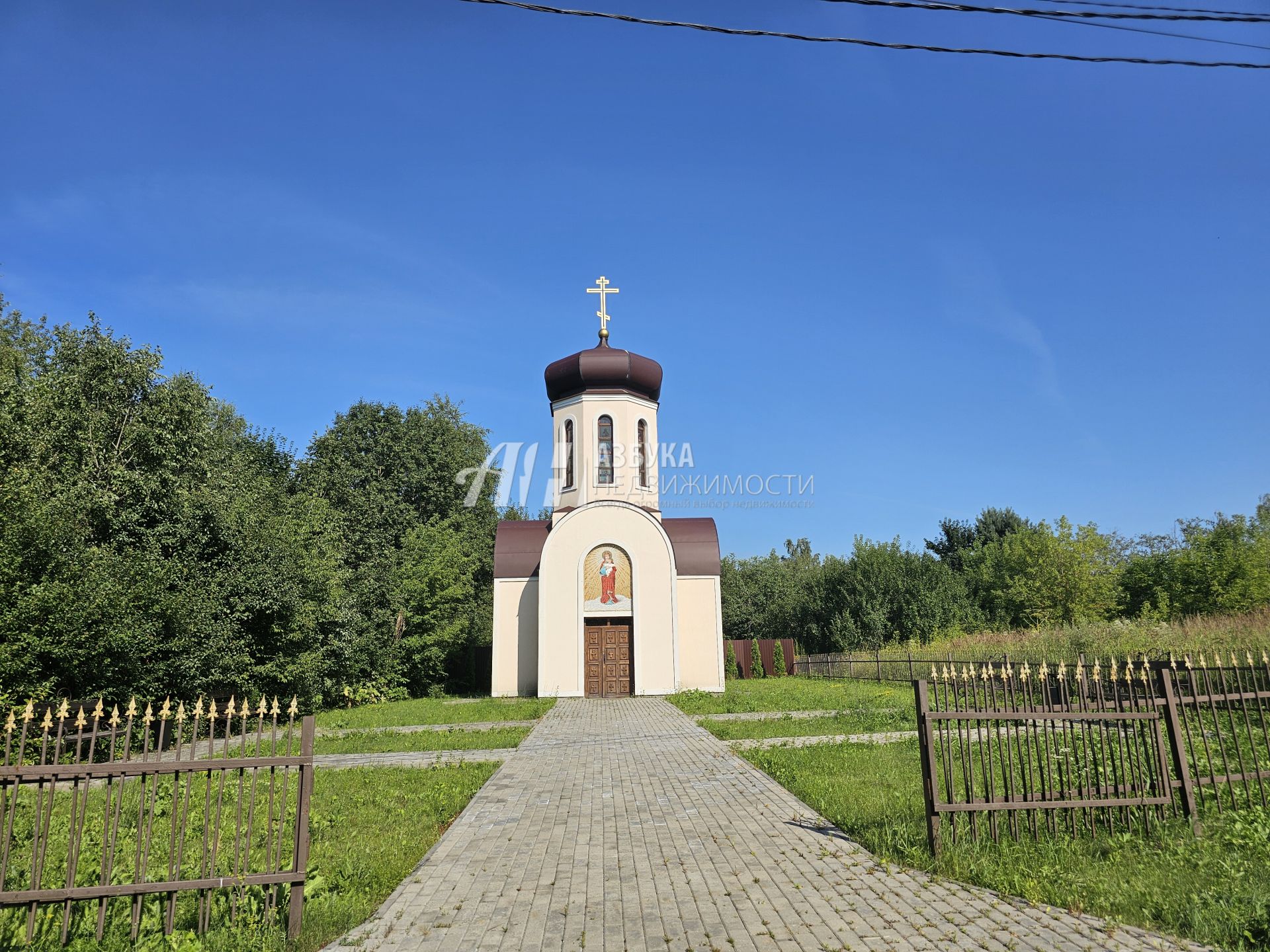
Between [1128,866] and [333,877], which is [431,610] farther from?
[1128,866]

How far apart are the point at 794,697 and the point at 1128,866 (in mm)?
14684

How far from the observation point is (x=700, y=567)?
24188 mm

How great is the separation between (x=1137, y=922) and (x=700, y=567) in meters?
19.3

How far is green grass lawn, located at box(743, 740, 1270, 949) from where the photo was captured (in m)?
4.85

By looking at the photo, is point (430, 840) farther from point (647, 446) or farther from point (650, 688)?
point (647, 446)

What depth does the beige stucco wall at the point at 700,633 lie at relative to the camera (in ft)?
76.0

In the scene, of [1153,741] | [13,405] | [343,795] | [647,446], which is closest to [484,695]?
[647,446]

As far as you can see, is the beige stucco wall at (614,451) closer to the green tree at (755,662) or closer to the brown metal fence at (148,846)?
the green tree at (755,662)

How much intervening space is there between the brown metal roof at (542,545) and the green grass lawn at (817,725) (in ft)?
28.4

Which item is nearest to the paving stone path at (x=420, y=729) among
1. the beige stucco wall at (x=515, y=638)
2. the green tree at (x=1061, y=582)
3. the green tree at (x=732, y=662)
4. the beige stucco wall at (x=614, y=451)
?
the beige stucco wall at (x=515, y=638)

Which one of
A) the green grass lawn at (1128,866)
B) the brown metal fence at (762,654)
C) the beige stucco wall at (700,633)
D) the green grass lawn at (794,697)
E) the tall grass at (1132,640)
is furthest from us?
the brown metal fence at (762,654)

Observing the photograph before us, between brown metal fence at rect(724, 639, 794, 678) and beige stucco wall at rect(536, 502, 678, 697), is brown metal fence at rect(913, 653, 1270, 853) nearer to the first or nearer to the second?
beige stucco wall at rect(536, 502, 678, 697)

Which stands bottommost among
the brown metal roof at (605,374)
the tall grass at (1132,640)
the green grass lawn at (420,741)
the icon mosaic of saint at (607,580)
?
the green grass lawn at (420,741)

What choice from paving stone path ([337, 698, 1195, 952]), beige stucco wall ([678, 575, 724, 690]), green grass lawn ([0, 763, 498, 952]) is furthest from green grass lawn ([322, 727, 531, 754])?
beige stucco wall ([678, 575, 724, 690])
